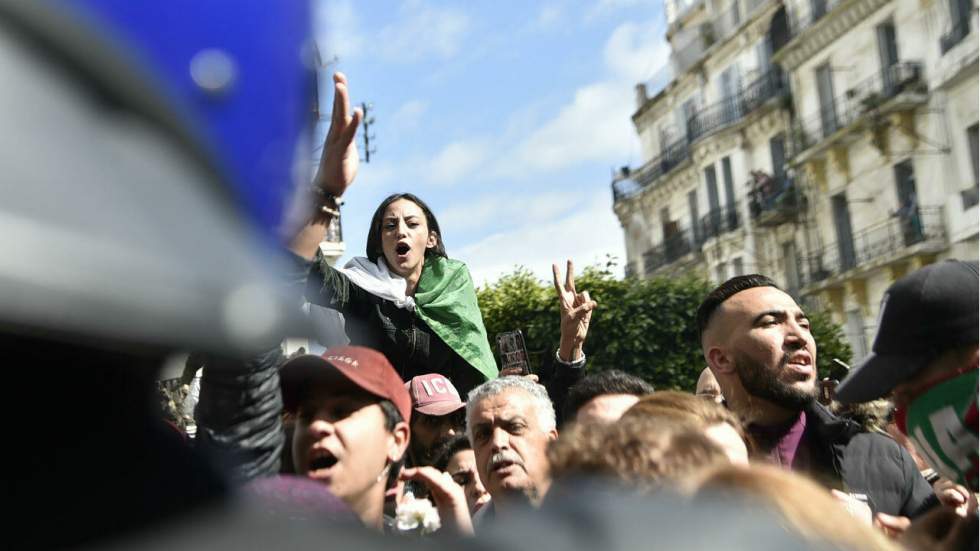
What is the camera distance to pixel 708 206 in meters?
43.8

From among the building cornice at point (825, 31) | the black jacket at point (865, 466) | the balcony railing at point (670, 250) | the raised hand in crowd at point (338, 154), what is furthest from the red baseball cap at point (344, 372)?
the balcony railing at point (670, 250)

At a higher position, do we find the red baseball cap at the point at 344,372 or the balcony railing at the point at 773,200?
the balcony railing at the point at 773,200

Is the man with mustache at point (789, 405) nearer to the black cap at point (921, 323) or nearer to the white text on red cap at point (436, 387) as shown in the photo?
the white text on red cap at point (436, 387)

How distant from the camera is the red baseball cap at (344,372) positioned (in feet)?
6.91

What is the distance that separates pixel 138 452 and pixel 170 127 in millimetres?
212

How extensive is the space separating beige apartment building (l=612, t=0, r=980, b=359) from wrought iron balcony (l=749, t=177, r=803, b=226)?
59 mm

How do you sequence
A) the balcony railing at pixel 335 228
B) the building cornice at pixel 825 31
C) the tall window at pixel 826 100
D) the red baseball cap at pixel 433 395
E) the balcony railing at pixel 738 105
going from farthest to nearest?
the balcony railing at pixel 738 105 → the tall window at pixel 826 100 → the building cornice at pixel 825 31 → the red baseball cap at pixel 433 395 → the balcony railing at pixel 335 228

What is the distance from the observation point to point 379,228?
15.4 feet

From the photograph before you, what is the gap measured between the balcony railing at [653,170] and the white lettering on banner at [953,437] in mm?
42563

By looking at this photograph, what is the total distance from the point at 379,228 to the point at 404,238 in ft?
→ 0.45

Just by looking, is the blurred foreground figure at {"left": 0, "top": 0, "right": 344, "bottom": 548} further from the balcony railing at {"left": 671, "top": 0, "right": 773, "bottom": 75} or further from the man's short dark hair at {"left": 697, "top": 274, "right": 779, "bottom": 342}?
the balcony railing at {"left": 671, "top": 0, "right": 773, "bottom": 75}

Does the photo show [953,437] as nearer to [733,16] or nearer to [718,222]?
[718,222]

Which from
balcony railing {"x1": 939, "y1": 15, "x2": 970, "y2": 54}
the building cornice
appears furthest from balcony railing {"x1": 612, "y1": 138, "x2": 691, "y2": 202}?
balcony railing {"x1": 939, "y1": 15, "x2": 970, "y2": 54}

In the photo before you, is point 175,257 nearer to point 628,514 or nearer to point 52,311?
point 52,311
